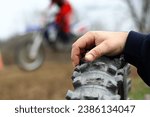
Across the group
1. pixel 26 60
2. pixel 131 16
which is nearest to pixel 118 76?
pixel 26 60

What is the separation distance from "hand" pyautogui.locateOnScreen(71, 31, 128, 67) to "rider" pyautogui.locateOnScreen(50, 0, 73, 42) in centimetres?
1401

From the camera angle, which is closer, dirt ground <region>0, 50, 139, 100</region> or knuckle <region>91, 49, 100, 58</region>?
knuckle <region>91, 49, 100, 58</region>

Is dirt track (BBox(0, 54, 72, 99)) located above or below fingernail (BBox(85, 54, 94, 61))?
above

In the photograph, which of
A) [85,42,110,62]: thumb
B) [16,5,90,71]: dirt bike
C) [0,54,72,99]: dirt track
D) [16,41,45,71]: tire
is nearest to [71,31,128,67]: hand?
[85,42,110,62]: thumb

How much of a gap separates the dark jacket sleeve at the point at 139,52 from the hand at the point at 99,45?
1.2 inches

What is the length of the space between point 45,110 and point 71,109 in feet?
0.32

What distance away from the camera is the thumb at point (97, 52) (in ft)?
6.85

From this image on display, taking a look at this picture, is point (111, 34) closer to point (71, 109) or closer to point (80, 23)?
point (71, 109)

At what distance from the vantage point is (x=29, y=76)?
16.4m

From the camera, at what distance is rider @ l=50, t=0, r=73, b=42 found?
53.9 ft

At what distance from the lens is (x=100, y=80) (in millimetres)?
1995

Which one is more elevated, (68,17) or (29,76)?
(68,17)

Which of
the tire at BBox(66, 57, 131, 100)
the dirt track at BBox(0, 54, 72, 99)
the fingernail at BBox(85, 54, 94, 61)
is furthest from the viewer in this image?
the dirt track at BBox(0, 54, 72, 99)

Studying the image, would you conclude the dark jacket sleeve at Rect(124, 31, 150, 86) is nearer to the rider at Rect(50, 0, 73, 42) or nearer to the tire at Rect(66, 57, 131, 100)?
the tire at Rect(66, 57, 131, 100)
